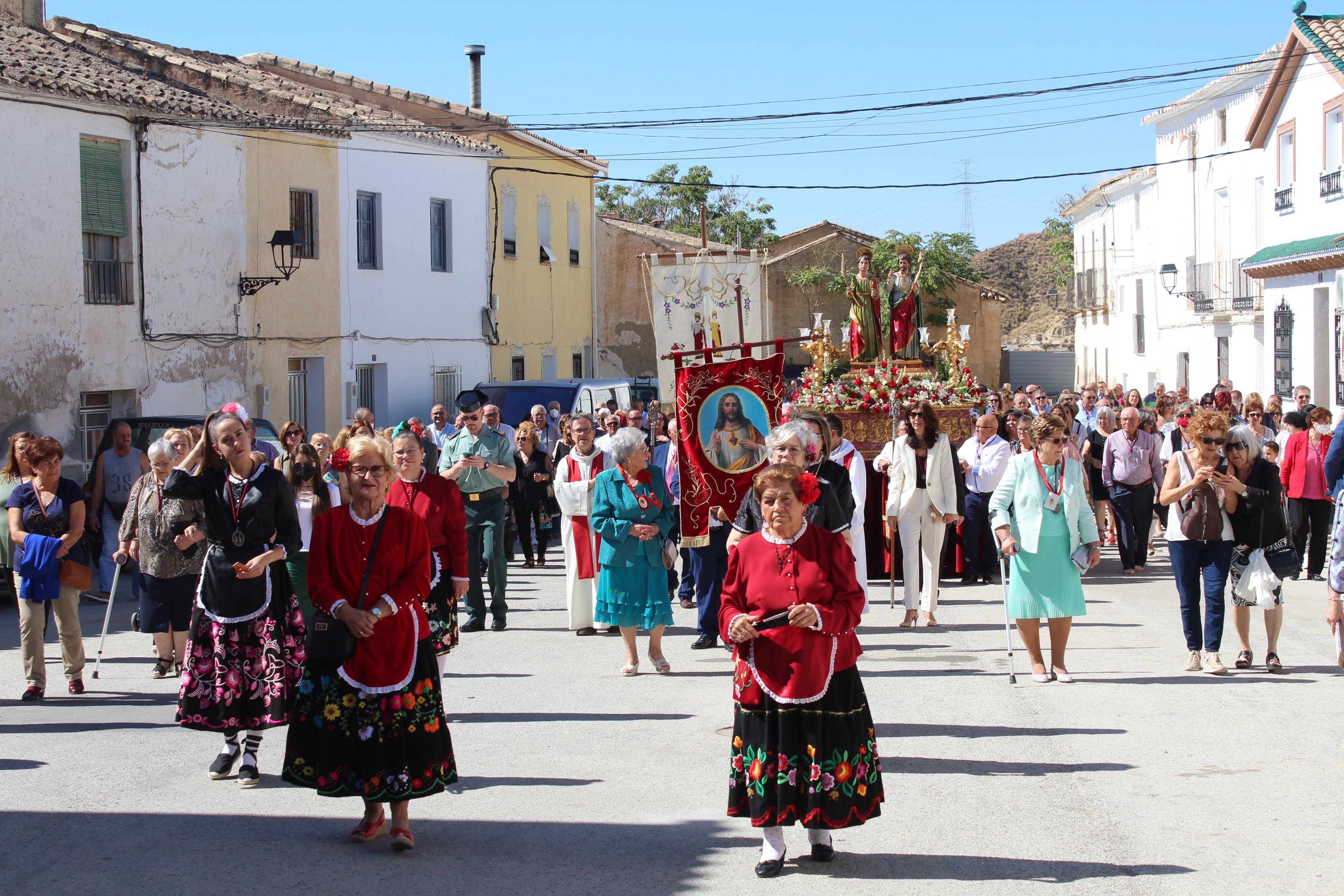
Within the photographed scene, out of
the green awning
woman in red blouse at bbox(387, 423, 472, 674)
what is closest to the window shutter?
woman in red blouse at bbox(387, 423, 472, 674)

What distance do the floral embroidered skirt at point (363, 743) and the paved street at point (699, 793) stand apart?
0.31m

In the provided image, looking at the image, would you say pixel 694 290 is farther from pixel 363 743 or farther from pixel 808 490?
pixel 363 743

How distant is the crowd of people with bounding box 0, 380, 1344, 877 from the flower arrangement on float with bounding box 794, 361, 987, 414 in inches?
22.2

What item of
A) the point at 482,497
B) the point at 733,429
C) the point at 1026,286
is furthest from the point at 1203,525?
the point at 1026,286

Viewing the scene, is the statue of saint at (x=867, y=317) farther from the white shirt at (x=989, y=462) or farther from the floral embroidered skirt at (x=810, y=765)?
the floral embroidered skirt at (x=810, y=765)

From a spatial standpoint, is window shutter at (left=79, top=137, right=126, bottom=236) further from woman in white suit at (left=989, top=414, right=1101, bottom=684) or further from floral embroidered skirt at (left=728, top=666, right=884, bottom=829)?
floral embroidered skirt at (left=728, top=666, right=884, bottom=829)

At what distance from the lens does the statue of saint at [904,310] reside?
641 inches

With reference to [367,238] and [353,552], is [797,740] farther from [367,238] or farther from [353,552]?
[367,238]

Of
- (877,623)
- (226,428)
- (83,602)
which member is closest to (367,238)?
(83,602)

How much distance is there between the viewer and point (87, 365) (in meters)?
18.0

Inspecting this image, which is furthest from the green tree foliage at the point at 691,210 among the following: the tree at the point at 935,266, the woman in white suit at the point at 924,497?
the woman in white suit at the point at 924,497

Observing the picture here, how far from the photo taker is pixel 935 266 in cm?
4131

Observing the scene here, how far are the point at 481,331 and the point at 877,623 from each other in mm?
18370

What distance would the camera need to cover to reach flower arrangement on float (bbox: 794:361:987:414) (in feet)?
47.2
